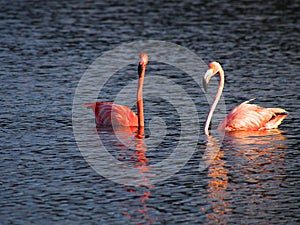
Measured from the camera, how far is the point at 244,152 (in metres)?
14.2

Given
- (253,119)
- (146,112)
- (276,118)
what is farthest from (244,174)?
(146,112)

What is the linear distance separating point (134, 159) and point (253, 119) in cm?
320

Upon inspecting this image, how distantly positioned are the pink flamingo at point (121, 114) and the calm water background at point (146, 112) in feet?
2.06

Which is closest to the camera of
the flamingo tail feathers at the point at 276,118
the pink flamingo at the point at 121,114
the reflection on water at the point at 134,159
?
the reflection on water at the point at 134,159

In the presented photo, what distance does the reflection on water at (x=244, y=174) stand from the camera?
1116 cm

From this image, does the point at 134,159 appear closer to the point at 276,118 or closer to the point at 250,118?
the point at 250,118

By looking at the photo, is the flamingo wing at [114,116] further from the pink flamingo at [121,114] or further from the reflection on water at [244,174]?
the reflection on water at [244,174]

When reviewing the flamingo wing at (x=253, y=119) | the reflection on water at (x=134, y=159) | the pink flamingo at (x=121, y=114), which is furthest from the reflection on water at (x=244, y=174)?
the pink flamingo at (x=121, y=114)

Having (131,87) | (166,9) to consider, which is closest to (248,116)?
(131,87)

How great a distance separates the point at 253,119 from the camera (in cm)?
1595

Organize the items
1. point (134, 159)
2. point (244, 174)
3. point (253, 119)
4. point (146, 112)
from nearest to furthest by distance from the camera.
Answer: point (244, 174)
point (134, 159)
point (253, 119)
point (146, 112)

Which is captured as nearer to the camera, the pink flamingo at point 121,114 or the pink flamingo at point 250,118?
the pink flamingo at point 250,118

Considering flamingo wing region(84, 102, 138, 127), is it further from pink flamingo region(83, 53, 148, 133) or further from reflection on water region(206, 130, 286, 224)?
reflection on water region(206, 130, 286, 224)

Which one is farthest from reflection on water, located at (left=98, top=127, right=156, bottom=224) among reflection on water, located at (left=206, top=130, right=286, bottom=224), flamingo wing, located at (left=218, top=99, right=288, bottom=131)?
flamingo wing, located at (left=218, top=99, right=288, bottom=131)
